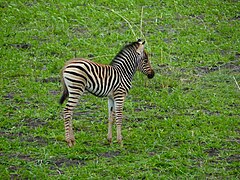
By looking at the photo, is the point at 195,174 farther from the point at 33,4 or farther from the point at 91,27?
the point at 33,4

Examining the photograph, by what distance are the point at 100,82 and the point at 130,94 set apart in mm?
2929

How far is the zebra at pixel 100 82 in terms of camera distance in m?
10.5

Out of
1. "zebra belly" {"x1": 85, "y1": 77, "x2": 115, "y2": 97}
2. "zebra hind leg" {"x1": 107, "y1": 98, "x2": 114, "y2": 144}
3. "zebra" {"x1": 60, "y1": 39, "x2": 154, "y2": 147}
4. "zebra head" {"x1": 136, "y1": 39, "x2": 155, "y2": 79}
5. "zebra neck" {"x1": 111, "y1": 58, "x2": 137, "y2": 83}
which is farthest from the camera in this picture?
"zebra head" {"x1": 136, "y1": 39, "x2": 155, "y2": 79}

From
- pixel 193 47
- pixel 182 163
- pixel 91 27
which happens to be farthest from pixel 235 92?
pixel 91 27

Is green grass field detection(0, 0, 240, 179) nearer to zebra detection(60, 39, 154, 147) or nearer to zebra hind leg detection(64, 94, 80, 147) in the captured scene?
zebra hind leg detection(64, 94, 80, 147)

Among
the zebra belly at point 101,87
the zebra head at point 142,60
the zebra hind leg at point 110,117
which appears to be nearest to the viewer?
the zebra belly at point 101,87

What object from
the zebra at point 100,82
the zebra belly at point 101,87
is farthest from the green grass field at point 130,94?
the zebra belly at point 101,87

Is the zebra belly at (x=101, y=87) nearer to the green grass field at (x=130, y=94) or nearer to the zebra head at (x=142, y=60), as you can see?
the green grass field at (x=130, y=94)

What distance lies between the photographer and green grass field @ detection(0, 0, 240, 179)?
32.6 ft

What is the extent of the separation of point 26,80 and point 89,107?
191 cm

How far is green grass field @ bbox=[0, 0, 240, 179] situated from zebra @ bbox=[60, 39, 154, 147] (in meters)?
0.44

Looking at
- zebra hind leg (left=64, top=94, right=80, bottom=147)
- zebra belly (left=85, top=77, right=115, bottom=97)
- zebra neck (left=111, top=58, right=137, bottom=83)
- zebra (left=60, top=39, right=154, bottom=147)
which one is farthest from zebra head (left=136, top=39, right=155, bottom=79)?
zebra hind leg (left=64, top=94, right=80, bottom=147)

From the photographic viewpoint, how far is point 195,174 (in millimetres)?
9562

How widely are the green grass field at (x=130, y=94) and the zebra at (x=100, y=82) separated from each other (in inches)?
17.5
